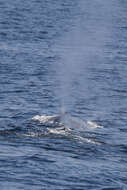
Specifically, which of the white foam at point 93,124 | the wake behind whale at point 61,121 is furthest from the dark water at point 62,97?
the wake behind whale at point 61,121

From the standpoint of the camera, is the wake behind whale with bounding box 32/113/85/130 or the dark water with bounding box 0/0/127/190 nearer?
the dark water with bounding box 0/0/127/190

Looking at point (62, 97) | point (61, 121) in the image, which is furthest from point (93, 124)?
point (62, 97)

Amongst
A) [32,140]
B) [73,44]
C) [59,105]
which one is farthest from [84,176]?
[73,44]

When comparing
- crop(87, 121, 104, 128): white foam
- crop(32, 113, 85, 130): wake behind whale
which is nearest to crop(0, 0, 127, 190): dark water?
crop(87, 121, 104, 128): white foam

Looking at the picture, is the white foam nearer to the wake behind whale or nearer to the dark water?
the dark water

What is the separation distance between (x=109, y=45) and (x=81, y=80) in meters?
21.5

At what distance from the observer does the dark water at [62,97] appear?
54.3 meters

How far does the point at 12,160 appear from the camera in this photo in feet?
184

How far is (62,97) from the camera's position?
255 ft

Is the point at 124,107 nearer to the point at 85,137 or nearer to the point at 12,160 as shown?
the point at 85,137

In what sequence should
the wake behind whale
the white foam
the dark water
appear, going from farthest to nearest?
the white foam
the wake behind whale
the dark water

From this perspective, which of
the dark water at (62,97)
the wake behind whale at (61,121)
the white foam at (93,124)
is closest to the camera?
the dark water at (62,97)

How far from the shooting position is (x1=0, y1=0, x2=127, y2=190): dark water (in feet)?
178

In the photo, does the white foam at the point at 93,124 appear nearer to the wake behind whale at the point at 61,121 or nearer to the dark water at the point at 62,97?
the dark water at the point at 62,97
